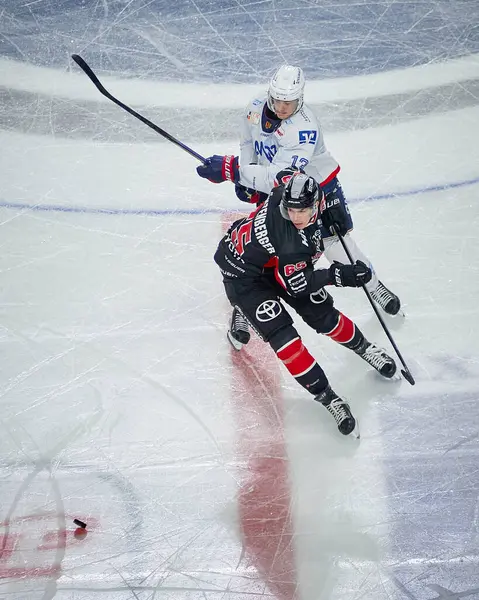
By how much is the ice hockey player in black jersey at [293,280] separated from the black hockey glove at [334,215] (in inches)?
14.7

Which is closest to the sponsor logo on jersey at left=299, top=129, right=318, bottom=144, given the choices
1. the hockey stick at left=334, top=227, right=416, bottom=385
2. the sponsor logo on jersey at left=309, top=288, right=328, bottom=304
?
the hockey stick at left=334, top=227, right=416, bottom=385

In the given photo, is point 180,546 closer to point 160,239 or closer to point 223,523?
point 223,523

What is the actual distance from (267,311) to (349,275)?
15.0 inches

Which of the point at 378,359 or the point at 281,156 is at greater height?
the point at 281,156

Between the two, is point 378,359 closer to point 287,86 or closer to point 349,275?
point 349,275

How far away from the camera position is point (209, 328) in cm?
407

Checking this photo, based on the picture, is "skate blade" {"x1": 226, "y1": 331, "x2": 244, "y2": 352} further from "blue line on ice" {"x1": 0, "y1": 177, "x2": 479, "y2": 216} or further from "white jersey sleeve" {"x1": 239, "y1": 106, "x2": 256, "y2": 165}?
"blue line on ice" {"x1": 0, "y1": 177, "x2": 479, "y2": 216}

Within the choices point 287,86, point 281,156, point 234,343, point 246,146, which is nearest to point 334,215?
point 281,156

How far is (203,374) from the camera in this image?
12.7ft

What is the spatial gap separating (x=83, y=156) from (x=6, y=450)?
2.02 metres

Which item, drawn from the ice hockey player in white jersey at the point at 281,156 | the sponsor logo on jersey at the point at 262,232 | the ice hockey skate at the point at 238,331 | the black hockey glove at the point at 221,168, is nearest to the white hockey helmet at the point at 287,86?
the ice hockey player in white jersey at the point at 281,156

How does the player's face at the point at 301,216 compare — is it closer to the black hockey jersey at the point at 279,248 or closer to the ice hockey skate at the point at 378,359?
the black hockey jersey at the point at 279,248

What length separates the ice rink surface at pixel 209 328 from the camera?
126 inches

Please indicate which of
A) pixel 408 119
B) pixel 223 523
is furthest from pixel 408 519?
pixel 408 119
